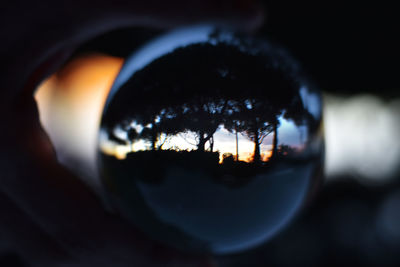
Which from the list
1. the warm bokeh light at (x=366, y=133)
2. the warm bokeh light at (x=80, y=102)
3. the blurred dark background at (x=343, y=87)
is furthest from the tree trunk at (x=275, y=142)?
the warm bokeh light at (x=366, y=133)

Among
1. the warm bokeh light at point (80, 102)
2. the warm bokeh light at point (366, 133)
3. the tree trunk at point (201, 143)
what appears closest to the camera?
the tree trunk at point (201, 143)

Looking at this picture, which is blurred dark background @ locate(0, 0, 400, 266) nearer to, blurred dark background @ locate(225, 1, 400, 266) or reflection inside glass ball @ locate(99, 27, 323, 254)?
blurred dark background @ locate(225, 1, 400, 266)

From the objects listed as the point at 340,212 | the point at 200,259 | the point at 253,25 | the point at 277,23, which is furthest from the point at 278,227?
the point at 340,212

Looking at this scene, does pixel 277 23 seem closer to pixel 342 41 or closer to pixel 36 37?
pixel 342 41

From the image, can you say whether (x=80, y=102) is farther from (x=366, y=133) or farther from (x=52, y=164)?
(x=366, y=133)

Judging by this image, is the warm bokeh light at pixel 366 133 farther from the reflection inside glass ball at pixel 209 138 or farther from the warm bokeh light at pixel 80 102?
the reflection inside glass ball at pixel 209 138

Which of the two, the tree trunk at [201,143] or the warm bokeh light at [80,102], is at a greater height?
the warm bokeh light at [80,102]

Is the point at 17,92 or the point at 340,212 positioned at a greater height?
the point at 17,92

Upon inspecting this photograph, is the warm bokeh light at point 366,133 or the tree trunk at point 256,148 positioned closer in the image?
the tree trunk at point 256,148
